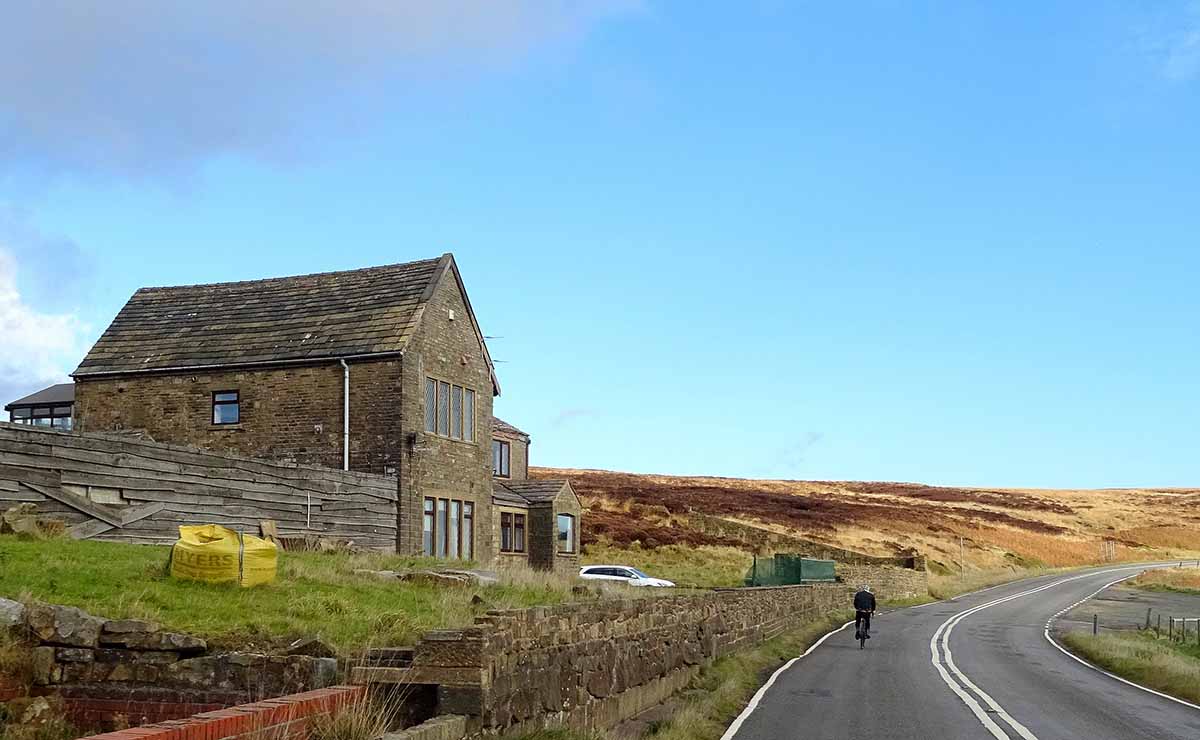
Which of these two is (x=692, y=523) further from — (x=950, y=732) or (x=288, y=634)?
(x=288, y=634)

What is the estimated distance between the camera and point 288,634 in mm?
11055

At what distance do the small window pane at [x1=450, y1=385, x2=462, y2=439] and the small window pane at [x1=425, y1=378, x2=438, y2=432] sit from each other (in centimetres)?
100

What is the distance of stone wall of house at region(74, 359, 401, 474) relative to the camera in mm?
30844

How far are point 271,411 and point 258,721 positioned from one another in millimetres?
25472

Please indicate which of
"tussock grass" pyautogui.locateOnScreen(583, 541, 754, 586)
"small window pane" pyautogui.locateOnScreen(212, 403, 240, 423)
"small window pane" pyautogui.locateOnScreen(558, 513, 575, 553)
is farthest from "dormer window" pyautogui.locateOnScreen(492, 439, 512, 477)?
"small window pane" pyautogui.locateOnScreen(212, 403, 240, 423)

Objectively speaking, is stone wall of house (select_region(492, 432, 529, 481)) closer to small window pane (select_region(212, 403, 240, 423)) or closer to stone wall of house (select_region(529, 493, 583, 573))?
stone wall of house (select_region(529, 493, 583, 573))

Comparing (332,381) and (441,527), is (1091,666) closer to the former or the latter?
(441,527)

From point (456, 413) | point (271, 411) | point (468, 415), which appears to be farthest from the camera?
point (468, 415)

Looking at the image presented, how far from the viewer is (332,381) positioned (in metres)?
31.5

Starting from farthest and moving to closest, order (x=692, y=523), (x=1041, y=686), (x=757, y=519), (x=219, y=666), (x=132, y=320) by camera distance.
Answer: (x=757, y=519), (x=692, y=523), (x=132, y=320), (x=1041, y=686), (x=219, y=666)

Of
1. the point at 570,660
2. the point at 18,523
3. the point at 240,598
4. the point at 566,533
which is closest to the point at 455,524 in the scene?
the point at 566,533

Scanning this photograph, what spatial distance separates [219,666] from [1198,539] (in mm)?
110619

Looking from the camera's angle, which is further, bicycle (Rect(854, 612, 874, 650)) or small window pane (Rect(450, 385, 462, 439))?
small window pane (Rect(450, 385, 462, 439))

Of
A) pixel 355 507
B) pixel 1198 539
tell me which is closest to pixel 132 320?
pixel 355 507
